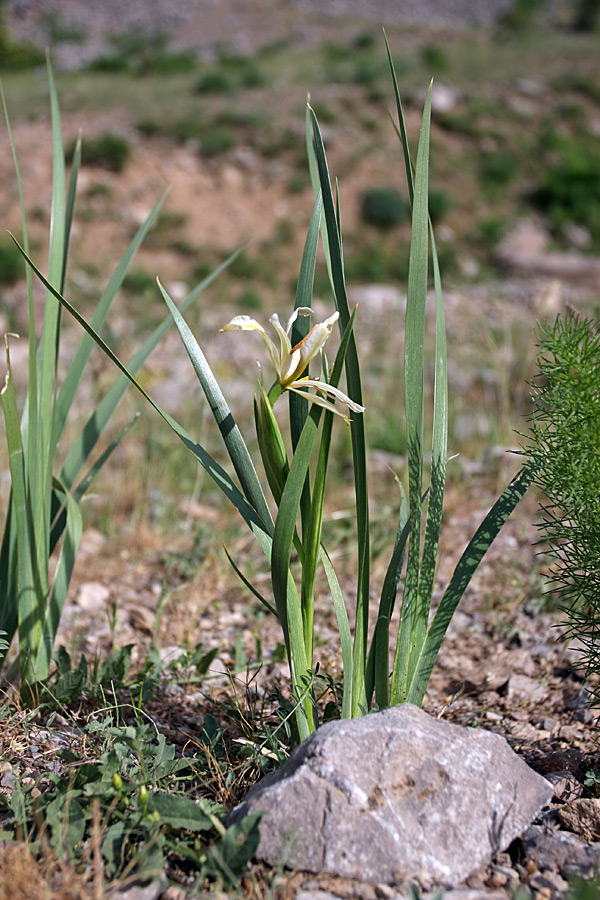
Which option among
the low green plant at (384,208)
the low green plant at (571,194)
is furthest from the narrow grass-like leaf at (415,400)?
the low green plant at (571,194)

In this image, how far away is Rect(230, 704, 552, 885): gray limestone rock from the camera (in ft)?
2.71

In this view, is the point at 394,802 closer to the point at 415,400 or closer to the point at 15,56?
the point at 415,400

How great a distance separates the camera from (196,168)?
9867mm

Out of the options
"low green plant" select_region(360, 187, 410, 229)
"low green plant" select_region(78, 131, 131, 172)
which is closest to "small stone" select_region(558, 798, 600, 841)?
"low green plant" select_region(360, 187, 410, 229)

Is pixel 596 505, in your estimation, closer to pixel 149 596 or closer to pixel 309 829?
pixel 309 829

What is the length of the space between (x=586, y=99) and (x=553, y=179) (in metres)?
3.27

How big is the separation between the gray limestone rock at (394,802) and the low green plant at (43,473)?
56 cm

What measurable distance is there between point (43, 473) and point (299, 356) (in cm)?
59

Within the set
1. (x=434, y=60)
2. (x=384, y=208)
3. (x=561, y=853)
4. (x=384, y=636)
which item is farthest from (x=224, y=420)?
(x=434, y=60)

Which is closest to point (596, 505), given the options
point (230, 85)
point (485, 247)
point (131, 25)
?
point (485, 247)

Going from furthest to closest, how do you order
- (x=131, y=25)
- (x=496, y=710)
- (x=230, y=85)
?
(x=131, y=25) < (x=230, y=85) < (x=496, y=710)

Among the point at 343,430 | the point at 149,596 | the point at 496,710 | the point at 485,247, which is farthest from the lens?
the point at 485,247

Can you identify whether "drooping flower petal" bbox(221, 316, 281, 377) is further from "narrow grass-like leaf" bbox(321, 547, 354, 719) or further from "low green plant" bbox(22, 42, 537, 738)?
"narrow grass-like leaf" bbox(321, 547, 354, 719)

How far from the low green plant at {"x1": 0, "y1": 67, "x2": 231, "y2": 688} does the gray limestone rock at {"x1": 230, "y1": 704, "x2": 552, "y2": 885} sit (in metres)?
0.56
